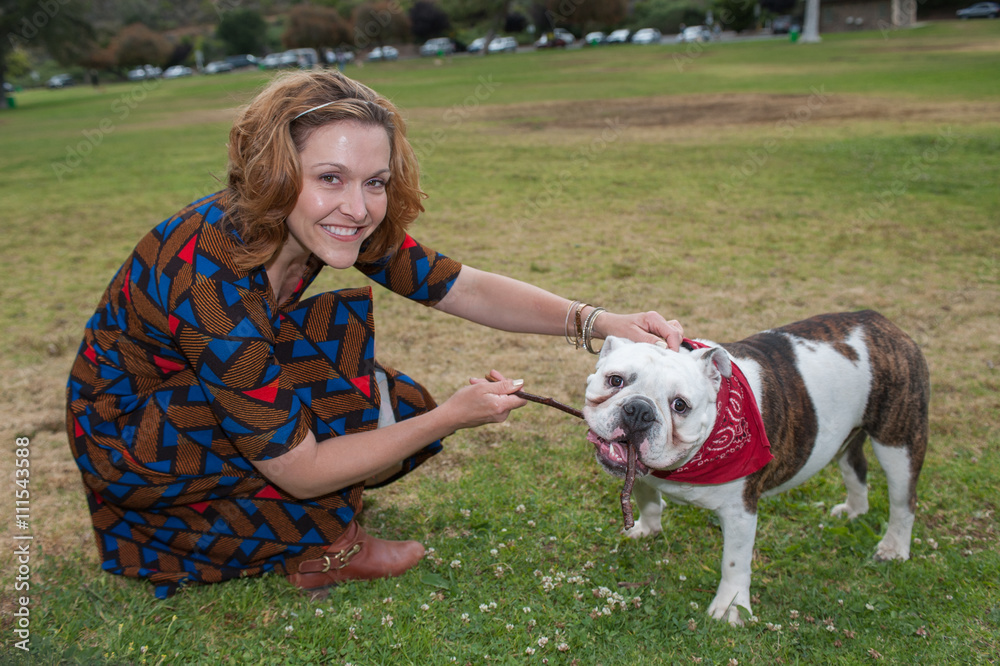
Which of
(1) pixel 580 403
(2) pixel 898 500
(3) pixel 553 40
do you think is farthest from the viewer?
(3) pixel 553 40

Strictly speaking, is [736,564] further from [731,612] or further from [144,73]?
[144,73]

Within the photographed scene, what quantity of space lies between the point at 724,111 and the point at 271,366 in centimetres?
1934

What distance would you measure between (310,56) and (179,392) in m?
79.1

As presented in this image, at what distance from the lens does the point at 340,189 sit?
2.74 meters

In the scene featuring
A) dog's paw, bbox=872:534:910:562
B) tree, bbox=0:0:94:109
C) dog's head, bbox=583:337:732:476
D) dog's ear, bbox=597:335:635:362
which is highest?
tree, bbox=0:0:94:109

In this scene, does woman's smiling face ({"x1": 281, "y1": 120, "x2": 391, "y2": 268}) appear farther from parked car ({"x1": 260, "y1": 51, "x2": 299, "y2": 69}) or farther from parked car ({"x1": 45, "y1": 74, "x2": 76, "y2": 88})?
parked car ({"x1": 45, "y1": 74, "x2": 76, "y2": 88})

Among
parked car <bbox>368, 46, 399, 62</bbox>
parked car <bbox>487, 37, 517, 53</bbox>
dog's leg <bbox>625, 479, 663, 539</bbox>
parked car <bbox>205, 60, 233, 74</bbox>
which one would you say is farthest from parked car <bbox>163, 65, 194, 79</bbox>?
dog's leg <bbox>625, 479, 663, 539</bbox>

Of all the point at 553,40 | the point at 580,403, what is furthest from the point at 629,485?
the point at 553,40

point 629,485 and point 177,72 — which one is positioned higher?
point 177,72

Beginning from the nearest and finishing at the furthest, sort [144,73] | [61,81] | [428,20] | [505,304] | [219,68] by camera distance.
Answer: [505,304] < [428,20] < [219,68] < [144,73] < [61,81]

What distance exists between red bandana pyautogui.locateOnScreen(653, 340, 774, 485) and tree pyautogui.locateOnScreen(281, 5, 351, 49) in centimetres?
6842

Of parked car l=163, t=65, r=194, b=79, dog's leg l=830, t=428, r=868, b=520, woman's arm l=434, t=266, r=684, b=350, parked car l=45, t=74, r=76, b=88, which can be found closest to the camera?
woman's arm l=434, t=266, r=684, b=350

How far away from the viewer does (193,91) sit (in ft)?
145

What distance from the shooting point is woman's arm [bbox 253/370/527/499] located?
9.07 ft
